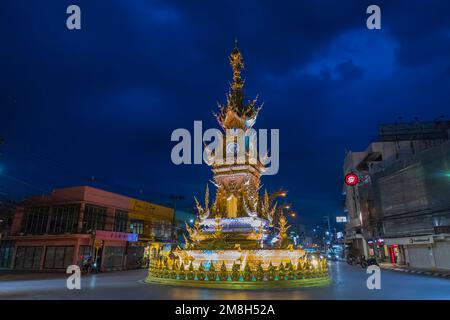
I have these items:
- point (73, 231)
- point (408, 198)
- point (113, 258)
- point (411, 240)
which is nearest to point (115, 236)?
point (113, 258)

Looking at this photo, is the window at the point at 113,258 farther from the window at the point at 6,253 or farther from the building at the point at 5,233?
the building at the point at 5,233

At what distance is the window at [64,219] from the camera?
32.0 m

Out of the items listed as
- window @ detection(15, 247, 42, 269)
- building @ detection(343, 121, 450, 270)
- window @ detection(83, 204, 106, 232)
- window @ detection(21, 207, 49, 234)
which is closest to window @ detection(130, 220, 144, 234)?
window @ detection(83, 204, 106, 232)

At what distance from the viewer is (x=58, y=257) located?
31.4 metres

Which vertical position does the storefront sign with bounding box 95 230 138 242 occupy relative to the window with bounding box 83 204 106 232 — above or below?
below

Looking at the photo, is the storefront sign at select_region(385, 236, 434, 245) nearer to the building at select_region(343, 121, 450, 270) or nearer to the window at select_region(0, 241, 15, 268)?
the building at select_region(343, 121, 450, 270)

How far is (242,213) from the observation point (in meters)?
18.8

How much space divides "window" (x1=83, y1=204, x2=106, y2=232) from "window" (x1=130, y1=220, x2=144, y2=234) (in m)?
5.24

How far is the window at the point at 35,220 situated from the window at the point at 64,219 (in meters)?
1.37

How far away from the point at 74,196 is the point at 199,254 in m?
22.2

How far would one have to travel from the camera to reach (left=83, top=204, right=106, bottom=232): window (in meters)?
32.3
